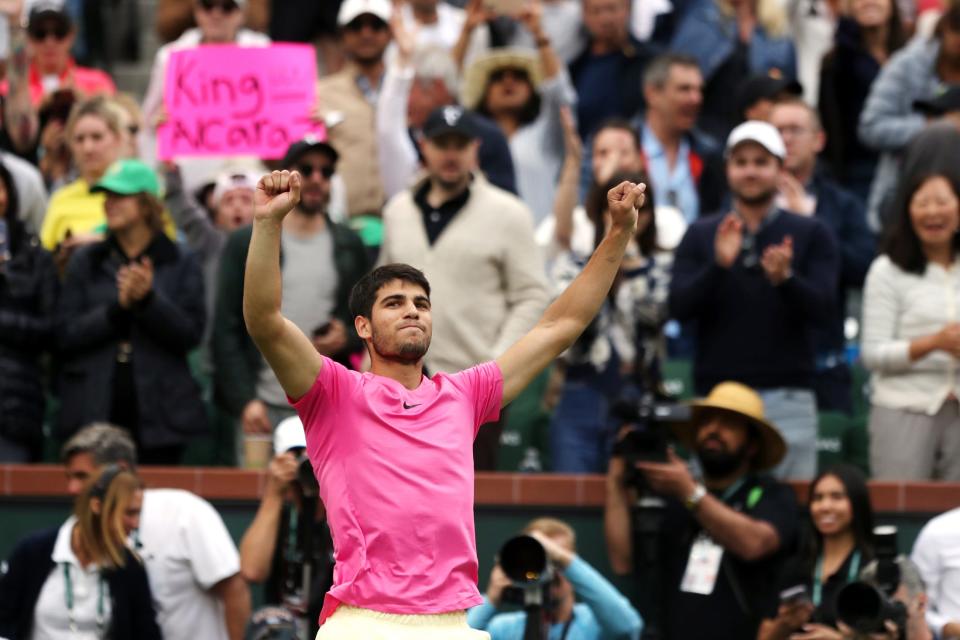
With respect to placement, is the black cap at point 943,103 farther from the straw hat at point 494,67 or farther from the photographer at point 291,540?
the photographer at point 291,540

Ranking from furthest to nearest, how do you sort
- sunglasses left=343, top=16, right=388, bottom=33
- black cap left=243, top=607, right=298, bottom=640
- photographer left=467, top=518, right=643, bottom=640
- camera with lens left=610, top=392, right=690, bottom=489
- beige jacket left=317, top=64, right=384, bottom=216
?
sunglasses left=343, top=16, right=388, bottom=33
beige jacket left=317, top=64, right=384, bottom=216
camera with lens left=610, top=392, right=690, bottom=489
photographer left=467, top=518, right=643, bottom=640
black cap left=243, top=607, right=298, bottom=640

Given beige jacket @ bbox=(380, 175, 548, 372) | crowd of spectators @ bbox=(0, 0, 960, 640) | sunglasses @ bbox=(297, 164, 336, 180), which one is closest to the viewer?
crowd of spectators @ bbox=(0, 0, 960, 640)

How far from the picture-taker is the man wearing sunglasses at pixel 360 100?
484 inches

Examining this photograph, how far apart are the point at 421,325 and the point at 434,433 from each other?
1.10ft

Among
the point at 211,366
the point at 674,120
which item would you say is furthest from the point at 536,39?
the point at 211,366

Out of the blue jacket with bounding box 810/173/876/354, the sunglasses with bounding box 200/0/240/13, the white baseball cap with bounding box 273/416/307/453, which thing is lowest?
the white baseball cap with bounding box 273/416/307/453

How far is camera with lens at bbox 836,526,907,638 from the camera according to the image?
834 cm

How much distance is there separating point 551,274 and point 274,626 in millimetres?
3885

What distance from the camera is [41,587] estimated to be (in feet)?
29.9

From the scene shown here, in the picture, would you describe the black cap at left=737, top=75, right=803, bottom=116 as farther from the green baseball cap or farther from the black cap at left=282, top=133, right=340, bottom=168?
the green baseball cap

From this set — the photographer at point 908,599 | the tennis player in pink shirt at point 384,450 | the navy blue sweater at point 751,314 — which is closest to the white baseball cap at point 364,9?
the navy blue sweater at point 751,314

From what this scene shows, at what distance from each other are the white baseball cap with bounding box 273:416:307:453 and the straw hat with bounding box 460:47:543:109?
3681 millimetres

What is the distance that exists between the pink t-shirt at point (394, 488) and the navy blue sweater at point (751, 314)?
3.46 metres

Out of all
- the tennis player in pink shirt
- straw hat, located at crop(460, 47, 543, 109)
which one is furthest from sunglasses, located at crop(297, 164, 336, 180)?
the tennis player in pink shirt
